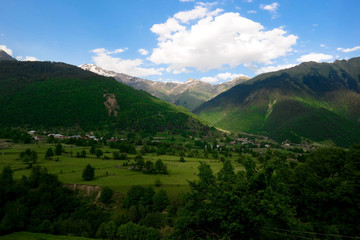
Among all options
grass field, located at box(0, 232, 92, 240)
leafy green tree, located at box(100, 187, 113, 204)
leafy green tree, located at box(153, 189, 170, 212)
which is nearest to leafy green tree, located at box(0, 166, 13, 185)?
grass field, located at box(0, 232, 92, 240)

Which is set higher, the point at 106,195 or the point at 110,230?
the point at 106,195

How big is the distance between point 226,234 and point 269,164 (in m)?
11.1

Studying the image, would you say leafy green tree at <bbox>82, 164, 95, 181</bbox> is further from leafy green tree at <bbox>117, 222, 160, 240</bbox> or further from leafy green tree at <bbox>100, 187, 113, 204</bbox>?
leafy green tree at <bbox>117, 222, 160, 240</bbox>

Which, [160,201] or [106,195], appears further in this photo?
[106,195]

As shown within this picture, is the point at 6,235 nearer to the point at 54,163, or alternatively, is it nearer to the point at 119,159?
the point at 54,163

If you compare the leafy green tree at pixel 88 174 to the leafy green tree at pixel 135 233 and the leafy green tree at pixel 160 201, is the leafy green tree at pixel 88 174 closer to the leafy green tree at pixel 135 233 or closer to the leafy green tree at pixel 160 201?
the leafy green tree at pixel 160 201

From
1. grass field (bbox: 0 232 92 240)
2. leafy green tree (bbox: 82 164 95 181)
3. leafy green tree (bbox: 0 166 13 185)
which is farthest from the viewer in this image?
leafy green tree (bbox: 82 164 95 181)

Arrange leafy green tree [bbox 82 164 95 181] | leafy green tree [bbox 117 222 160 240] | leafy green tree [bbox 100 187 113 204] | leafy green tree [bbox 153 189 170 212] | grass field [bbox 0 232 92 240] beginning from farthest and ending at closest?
leafy green tree [bbox 82 164 95 181]
leafy green tree [bbox 100 187 113 204]
leafy green tree [bbox 153 189 170 212]
leafy green tree [bbox 117 222 160 240]
grass field [bbox 0 232 92 240]

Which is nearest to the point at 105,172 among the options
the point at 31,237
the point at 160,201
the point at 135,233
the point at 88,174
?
the point at 88,174

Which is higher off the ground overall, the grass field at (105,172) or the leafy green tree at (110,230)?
the grass field at (105,172)

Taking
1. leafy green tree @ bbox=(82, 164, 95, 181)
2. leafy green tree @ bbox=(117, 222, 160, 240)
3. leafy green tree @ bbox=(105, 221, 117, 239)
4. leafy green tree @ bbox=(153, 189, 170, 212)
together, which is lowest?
leafy green tree @ bbox=(105, 221, 117, 239)

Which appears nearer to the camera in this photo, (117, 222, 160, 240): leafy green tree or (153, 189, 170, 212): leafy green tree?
(117, 222, 160, 240): leafy green tree

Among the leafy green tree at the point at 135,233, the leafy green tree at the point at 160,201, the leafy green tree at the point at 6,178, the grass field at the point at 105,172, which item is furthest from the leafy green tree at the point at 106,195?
the leafy green tree at the point at 6,178

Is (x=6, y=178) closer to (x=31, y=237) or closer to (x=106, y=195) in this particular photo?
(x=31, y=237)
